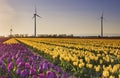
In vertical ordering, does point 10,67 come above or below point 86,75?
above

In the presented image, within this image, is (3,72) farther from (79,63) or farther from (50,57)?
(50,57)

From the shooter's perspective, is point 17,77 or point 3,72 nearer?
point 17,77

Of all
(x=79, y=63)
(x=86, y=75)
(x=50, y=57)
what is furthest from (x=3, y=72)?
(x=50, y=57)

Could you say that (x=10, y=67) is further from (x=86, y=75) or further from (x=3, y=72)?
(x=86, y=75)

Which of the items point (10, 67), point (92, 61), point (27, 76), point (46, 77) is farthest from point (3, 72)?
point (92, 61)

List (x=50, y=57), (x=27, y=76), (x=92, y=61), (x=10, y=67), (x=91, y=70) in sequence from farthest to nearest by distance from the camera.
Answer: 1. (x=50, y=57)
2. (x=92, y=61)
3. (x=91, y=70)
4. (x=10, y=67)
5. (x=27, y=76)

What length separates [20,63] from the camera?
6574mm

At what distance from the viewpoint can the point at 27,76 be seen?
17.9ft

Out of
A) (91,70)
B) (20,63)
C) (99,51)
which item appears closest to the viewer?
(20,63)

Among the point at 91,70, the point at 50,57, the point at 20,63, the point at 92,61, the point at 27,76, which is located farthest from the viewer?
Answer: the point at 50,57

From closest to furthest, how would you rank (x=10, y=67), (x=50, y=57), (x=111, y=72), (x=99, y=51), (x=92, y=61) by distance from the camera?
1. (x=10, y=67)
2. (x=111, y=72)
3. (x=92, y=61)
4. (x=50, y=57)
5. (x=99, y=51)

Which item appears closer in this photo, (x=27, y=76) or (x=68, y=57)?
(x=27, y=76)

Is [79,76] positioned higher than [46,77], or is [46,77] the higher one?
[46,77]

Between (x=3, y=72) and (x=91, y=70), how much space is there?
434 cm
